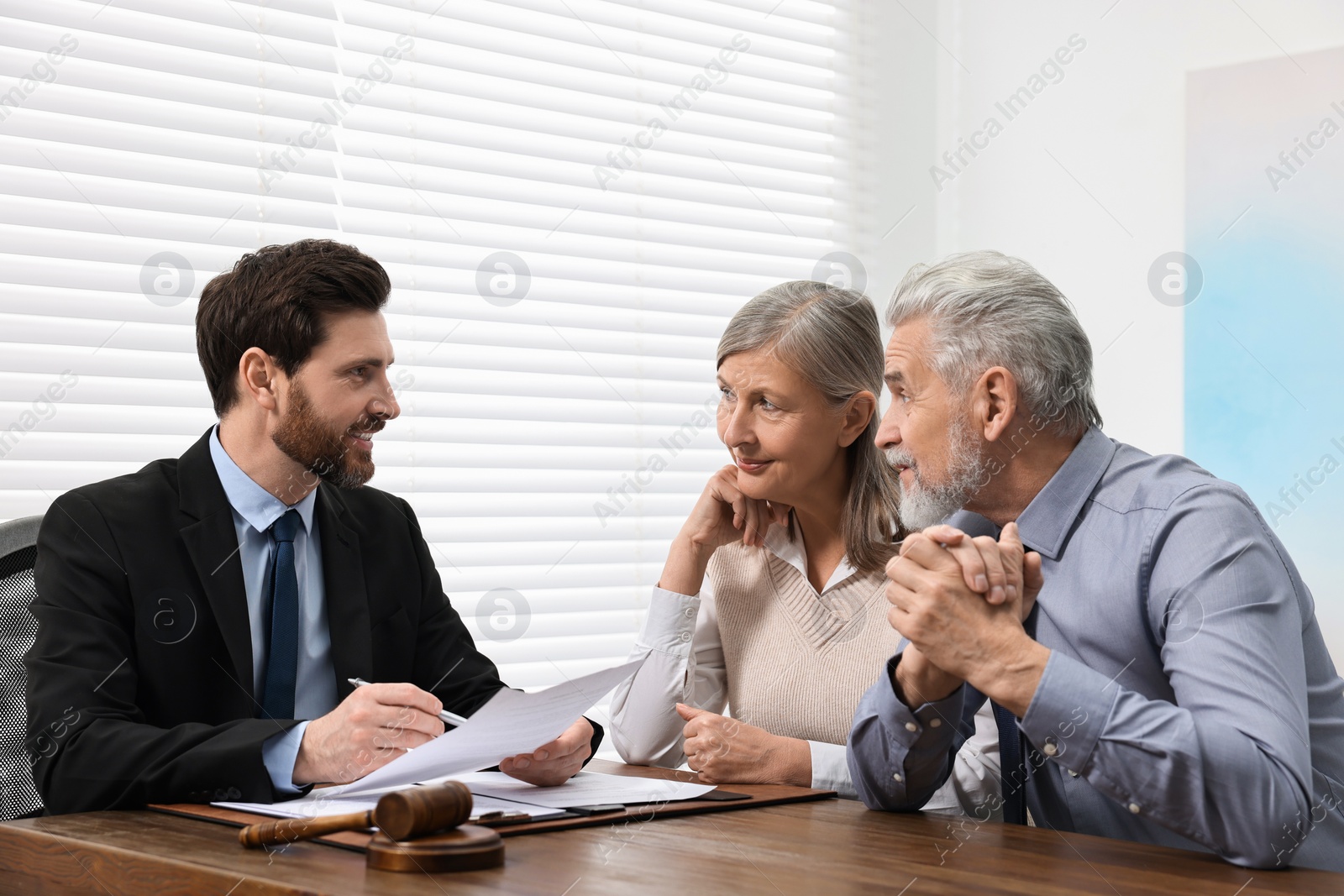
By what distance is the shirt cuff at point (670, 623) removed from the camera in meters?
2.01

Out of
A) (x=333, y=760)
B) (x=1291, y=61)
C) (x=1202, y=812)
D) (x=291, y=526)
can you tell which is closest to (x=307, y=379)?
(x=291, y=526)

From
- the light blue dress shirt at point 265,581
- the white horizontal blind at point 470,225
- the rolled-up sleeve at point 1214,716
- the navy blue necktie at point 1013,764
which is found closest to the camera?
the rolled-up sleeve at point 1214,716

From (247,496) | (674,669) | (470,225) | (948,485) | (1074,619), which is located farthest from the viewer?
(470,225)

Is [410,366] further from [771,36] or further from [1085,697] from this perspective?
[1085,697]

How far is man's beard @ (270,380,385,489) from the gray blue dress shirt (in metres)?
0.93

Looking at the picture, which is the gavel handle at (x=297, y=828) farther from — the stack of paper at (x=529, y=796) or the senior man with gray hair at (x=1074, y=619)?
the senior man with gray hair at (x=1074, y=619)

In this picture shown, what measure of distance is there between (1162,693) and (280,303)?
145 cm

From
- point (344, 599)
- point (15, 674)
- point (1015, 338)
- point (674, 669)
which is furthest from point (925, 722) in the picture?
point (15, 674)

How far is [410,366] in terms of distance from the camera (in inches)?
105

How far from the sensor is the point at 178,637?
1.58 m

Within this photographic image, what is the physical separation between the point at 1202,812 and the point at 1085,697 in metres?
0.16

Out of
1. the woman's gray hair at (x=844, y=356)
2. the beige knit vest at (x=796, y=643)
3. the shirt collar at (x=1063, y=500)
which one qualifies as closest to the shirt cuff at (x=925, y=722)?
the shirt collar at (x=1063, y=500)

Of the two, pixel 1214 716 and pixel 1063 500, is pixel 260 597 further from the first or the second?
pixel 1214 716

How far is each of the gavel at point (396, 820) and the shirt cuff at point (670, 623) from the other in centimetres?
91
